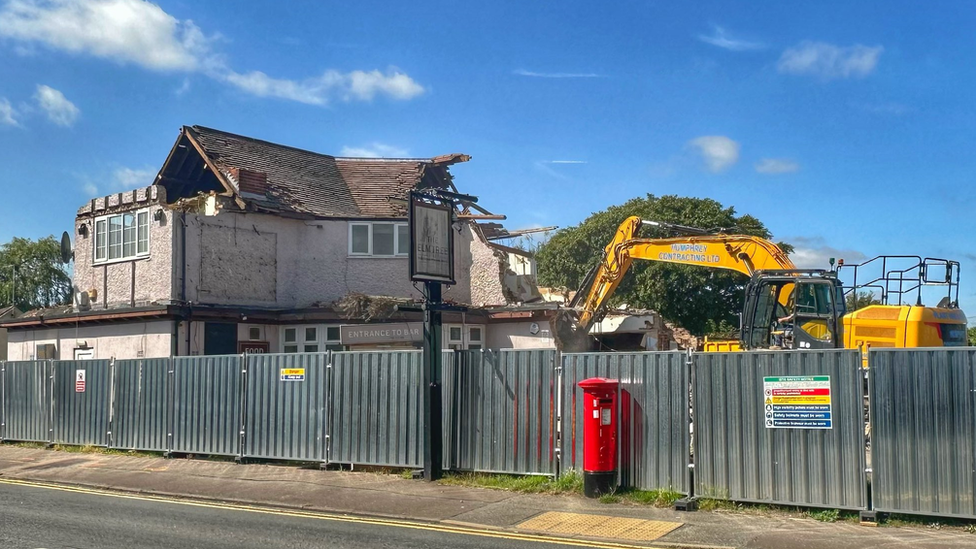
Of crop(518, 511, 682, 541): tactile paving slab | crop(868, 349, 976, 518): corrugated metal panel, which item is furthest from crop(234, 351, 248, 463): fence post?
crop(868, 349, 976, 518): corrugated metal panel

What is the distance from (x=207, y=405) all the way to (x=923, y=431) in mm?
12480

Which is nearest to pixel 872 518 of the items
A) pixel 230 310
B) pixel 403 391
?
pixel 403 391

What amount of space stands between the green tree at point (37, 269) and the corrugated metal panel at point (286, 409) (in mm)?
48374

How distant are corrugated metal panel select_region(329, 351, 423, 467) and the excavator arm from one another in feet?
26.9

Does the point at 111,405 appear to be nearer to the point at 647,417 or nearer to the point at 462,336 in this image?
the point at 462,336

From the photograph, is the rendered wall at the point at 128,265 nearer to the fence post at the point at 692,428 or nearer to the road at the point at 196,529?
the road at the point at 196,529

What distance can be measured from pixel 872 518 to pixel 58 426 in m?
17.0

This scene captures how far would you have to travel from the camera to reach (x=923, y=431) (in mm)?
10297

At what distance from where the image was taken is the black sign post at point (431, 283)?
46.1ft

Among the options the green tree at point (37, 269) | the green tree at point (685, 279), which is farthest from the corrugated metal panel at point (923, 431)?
the green tree at point (37, 269)

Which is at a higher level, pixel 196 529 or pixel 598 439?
pixel 598 439

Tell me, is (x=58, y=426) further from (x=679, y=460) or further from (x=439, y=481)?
(x=679, y=460)

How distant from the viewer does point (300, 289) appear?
25734 millimetres

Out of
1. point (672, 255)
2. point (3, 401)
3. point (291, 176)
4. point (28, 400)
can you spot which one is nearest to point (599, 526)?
point (672, 255)
